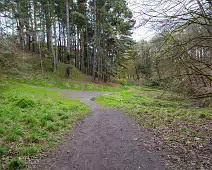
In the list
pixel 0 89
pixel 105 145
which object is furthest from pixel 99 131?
pixel 0 89

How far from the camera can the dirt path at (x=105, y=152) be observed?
10.0 feet

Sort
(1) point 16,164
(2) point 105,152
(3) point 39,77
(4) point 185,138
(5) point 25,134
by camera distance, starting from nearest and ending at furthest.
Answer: (1) point 16,164 < (2) point 105,152 < (4) point 185,138 < (5) point 25,134 < (3) point 39,77

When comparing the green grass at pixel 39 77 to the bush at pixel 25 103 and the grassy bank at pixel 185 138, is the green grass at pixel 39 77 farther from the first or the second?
the grassy bank at pixel 185 138

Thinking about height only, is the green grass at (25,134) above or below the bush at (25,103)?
below

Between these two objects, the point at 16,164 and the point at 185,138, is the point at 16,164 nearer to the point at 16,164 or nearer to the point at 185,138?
the point at 16,164

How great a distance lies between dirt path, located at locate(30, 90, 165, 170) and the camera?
3059mm

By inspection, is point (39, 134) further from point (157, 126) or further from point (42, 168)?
point (157, 126)

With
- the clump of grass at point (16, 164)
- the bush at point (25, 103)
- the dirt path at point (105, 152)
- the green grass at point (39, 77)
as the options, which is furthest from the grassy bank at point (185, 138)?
the green grass at point (39, 77)

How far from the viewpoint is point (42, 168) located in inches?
118

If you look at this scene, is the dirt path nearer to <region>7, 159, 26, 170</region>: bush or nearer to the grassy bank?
<region>7, 159, 26, 170</region>: bush

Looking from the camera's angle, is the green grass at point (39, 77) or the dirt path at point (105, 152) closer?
the dirt path at point (105, 152)

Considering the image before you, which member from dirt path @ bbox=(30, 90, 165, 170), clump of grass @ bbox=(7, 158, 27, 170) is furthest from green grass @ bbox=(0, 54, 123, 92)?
clump of grass @ bbox=(7, 158, 27, 170)

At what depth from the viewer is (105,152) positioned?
361 cm

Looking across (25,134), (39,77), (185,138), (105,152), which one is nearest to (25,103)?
(25,134)
